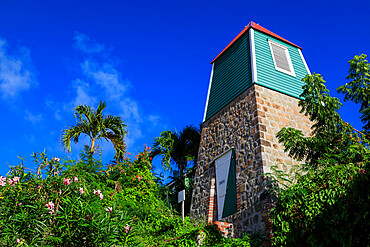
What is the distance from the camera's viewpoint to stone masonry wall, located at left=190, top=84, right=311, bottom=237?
308 inches

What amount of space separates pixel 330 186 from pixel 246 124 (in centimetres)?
420

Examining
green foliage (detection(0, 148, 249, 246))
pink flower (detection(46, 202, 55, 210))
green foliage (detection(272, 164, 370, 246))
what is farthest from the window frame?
pink flower (detection(46, 202, 55, 210))

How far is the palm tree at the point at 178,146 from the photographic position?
13367 millimetres

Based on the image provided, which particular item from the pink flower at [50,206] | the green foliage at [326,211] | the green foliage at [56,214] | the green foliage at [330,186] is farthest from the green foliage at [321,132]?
the pink flower at [50,206]

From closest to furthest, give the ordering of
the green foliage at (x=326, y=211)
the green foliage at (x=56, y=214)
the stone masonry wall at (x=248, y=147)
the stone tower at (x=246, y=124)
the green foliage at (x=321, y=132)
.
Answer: the green foliage at (x=56, y=214) → the green foliage at (x=326, y=211) → the green foliage at (x=321, y=132) → the stone masonry wall at (x=248, y=147) → the stone tower at (x=246, y=124)

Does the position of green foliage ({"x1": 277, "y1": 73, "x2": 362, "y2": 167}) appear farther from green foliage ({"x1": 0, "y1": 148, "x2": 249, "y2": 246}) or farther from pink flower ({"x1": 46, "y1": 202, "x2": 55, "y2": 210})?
pink flower ({"x1": 46, "y1": 202, "x2": 55, "y2": 210})

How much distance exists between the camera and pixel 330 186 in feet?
17.0

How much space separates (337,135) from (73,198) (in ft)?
17.7

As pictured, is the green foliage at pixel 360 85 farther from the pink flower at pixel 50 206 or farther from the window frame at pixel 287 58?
the pink flower at pixel 50 206

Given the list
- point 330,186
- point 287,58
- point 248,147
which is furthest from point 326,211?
point 287,58

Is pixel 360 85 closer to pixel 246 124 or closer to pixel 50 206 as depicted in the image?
pixel 246 124

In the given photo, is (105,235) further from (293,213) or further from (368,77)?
(368,77)

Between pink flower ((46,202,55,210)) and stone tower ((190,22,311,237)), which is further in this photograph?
stone tower ((190,22,311,237))

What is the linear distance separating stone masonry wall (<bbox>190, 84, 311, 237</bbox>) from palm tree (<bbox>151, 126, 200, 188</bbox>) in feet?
7.94
